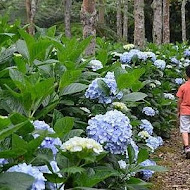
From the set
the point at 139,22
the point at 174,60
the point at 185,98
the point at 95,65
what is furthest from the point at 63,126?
the point at 139,22

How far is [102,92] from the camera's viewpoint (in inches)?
112

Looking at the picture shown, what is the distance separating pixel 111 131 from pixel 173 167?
3.23 metres

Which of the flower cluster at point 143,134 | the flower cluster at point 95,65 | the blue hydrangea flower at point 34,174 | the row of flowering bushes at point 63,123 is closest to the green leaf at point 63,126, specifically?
the row of flowering bushes at point 63,123

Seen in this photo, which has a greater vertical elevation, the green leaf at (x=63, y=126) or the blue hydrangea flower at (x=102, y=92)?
the green leaf at (x=63, y=126)

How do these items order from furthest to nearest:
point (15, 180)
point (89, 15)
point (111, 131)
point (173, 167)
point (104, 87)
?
point (89, 15)
point (173, 167)
point (104, 87)
point (111, 131)
point (15, 180)

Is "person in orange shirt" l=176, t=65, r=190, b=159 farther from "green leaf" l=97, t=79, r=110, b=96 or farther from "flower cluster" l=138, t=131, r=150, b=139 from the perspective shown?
"green leaf" l=97, t=79, r=110, b=96

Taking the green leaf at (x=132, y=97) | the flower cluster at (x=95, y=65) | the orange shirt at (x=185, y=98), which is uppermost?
the flower cluster at (x=95, y=65)

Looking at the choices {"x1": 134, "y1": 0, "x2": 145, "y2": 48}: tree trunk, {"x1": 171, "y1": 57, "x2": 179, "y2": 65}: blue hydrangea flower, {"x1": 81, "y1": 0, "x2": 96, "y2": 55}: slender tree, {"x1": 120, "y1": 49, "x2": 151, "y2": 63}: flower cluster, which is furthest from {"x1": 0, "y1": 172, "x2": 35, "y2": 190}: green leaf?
{"x1": 134, "y1": 0, "x2": 145, "y2": 48}: tree trunk

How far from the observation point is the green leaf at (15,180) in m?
1.43

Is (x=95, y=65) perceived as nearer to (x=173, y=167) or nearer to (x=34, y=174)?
(x=34, y=174)

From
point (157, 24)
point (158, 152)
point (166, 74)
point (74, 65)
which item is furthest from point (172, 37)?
point (74, 65)

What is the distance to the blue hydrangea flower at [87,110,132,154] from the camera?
2.33 m

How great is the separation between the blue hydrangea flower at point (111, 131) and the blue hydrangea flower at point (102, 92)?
17.4 inches

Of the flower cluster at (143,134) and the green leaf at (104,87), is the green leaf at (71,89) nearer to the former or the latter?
the green leaf at (104,87)
